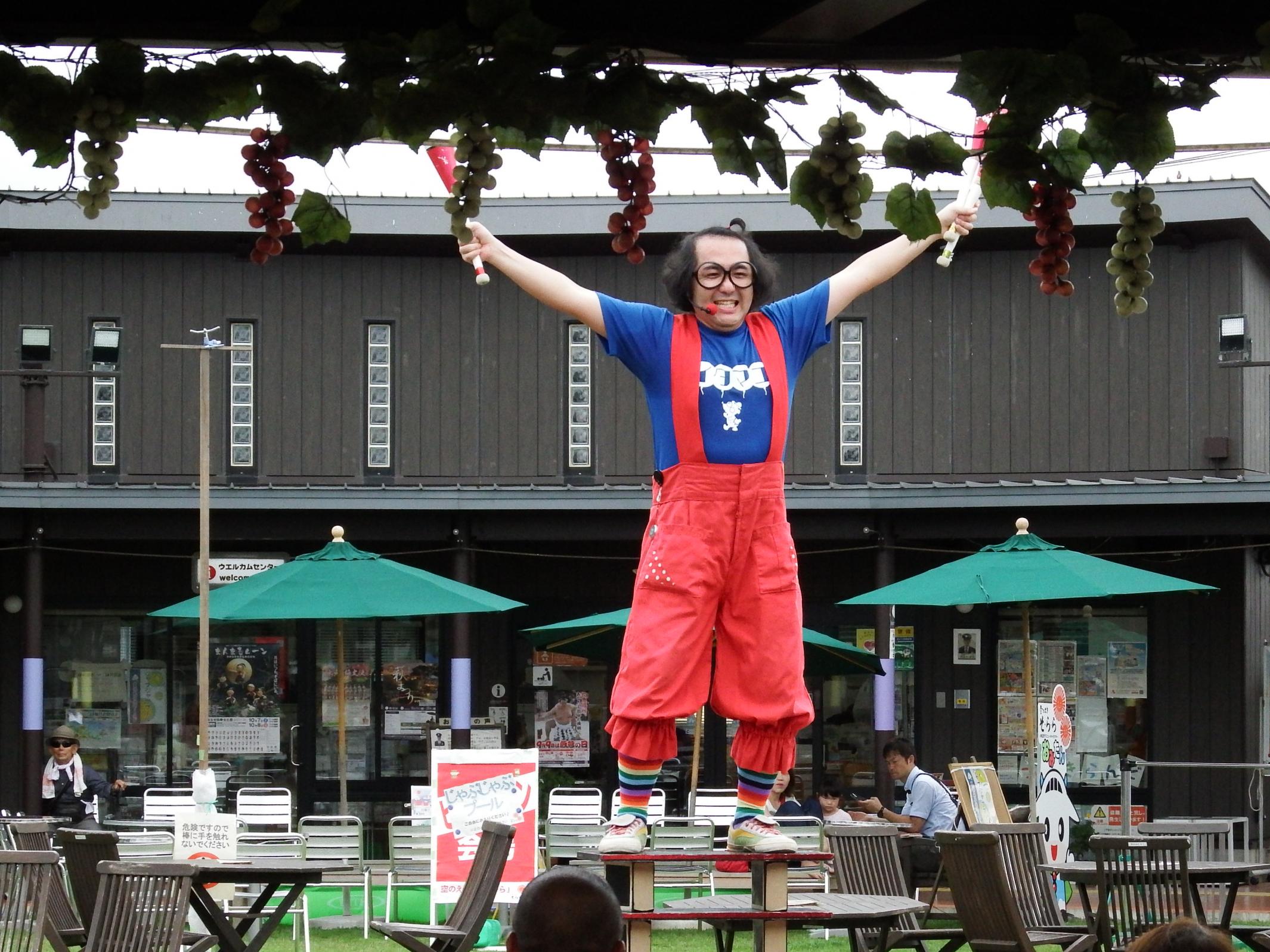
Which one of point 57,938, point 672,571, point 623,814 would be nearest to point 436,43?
point 672,571

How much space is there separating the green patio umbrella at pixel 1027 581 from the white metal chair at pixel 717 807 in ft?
5.80

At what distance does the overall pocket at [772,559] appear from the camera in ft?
15.5

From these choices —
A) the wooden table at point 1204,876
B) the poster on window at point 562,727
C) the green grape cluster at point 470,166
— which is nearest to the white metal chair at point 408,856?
the wooden table at point 1204,876

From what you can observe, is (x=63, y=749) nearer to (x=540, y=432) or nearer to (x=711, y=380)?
(x=540, y=432)

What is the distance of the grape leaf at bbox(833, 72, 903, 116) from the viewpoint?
98.1 inches

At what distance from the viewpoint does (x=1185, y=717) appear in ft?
52.0

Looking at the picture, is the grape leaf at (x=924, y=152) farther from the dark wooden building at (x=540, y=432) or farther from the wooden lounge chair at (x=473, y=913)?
the dark wooden building at (x=540, y=432)

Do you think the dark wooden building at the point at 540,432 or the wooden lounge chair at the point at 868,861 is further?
the dark wooden building at the point at 540,432

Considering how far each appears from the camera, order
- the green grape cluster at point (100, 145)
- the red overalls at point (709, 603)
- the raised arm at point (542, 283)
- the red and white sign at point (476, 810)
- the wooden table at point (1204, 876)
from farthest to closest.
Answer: the red and white sign at point (476, 810)
the wooden table at point (1204, 876)
the red overalls at point (709, 603)
the raised arm at point (542, 283)
the green grape cluster at point (100, 145)

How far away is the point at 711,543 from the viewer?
15.3 feet

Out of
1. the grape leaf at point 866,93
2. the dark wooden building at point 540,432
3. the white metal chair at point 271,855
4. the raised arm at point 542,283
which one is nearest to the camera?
the grape leaf at point 866,93

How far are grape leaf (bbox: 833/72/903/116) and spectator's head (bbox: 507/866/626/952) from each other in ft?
3.96

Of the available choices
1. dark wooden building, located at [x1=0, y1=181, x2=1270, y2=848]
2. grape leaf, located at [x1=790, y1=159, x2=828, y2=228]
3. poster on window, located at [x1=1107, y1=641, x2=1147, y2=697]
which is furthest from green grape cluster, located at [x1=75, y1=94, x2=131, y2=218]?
poster on window, located at [x1=1107, y1=641, x2=1147, y2=697]

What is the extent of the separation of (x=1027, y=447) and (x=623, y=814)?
12086 mm
